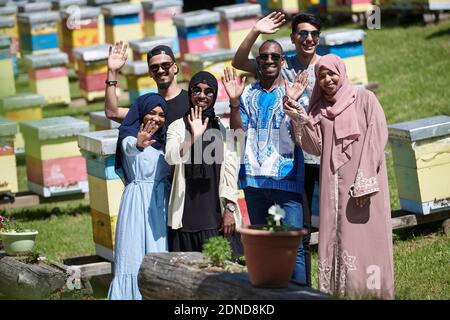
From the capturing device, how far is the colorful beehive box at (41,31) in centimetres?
2012

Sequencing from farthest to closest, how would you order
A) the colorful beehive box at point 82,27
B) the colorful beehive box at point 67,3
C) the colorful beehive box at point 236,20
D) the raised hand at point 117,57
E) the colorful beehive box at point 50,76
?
the colorful beehive box at point 67,3 < the colorful beehive box at point 82,27 < the colorful beehive box at point 50,76 < the colorful beehive box at point 236,20 < the raised hand at point 117,57

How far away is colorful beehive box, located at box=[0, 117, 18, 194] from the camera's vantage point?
488 inches

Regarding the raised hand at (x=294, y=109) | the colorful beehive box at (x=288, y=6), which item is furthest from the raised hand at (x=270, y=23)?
the colorful beehive box at (x=288, y=6)

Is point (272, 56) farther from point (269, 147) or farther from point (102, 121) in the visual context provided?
point (102, 121)

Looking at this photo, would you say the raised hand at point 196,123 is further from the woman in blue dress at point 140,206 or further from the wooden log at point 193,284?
the wooden log at point 193,284

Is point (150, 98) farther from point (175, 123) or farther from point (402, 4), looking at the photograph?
point (402, 4)

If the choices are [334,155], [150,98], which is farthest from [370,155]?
[150,98]

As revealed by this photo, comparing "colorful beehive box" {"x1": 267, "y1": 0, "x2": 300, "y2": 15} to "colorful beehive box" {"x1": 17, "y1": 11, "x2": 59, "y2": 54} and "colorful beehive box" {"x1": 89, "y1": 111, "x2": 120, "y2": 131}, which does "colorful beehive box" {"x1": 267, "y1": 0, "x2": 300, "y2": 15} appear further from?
"colorful beehive box" {"x1": 89, "y1": 111, "x2": 120, "y2": 131}

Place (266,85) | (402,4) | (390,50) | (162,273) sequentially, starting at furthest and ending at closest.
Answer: (402,4) < (390,50) < (266,85) < (162,273)

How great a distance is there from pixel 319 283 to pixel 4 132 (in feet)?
19.0

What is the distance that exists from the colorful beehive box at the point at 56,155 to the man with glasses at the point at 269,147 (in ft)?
15.7

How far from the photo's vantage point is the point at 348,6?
20266mm

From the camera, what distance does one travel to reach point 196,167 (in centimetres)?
751

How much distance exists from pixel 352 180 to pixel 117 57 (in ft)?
7.30
